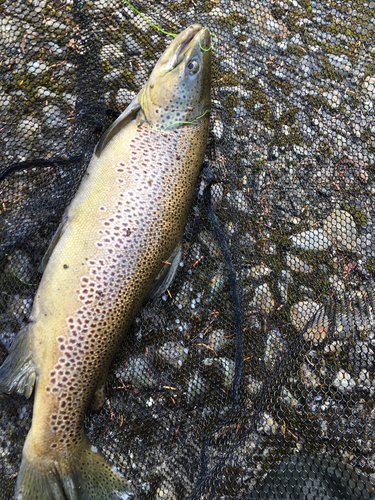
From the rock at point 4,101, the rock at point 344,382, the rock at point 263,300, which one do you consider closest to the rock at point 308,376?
the rock at point 344,382

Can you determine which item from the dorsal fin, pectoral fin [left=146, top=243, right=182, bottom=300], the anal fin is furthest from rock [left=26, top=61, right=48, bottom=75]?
the anal fin

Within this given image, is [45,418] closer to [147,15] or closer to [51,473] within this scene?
[51,473]

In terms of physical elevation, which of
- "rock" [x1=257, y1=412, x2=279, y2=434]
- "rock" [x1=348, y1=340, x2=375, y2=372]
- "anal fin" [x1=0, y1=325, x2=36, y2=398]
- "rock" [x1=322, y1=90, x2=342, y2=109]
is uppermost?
"rock" [x1=322, y1=90, x2=342, y2=109]

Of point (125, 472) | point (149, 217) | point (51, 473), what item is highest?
point (149, 217)

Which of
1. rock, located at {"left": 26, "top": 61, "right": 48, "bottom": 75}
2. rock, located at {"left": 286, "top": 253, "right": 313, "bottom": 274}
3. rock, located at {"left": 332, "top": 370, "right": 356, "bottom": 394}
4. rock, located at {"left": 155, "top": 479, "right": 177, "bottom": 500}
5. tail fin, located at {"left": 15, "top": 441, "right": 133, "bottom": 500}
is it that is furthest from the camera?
rock, located at {"left": 286, "top": 253, "right": 313, "bottom": 274}

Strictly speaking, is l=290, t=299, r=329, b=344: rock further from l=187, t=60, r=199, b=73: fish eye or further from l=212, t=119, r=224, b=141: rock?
→ l=187, t=60, r=199, b=73: fish eye

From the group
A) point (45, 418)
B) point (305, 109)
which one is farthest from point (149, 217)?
point (305, 109)

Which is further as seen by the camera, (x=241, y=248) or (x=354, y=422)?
(x=241, y=248)

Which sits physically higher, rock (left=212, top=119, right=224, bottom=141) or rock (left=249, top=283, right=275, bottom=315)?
rock (left=212, top=119, right=224, bottom=141)
